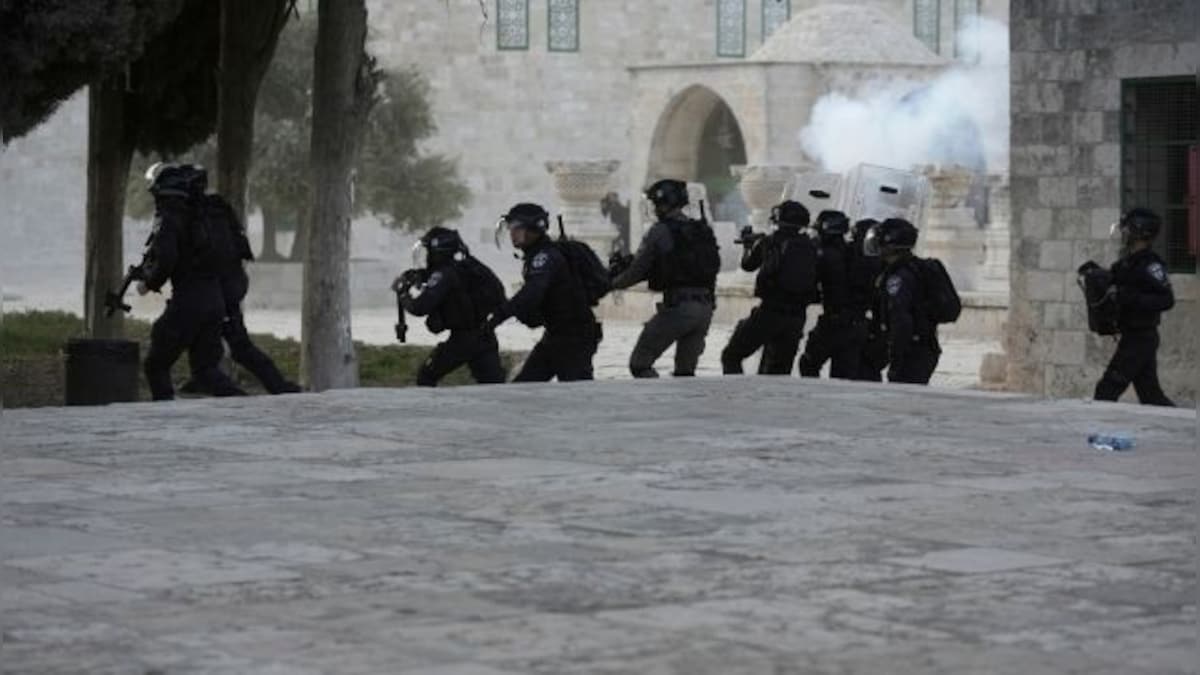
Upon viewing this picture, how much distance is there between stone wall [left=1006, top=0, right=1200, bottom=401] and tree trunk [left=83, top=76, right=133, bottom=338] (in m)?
6.75

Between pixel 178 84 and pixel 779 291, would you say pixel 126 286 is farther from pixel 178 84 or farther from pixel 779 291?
pixel 178 84

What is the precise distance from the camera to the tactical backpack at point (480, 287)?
16.1 m

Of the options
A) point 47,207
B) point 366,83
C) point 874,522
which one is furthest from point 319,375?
point 47,207

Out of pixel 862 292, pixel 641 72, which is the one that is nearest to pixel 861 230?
pixel 862 292

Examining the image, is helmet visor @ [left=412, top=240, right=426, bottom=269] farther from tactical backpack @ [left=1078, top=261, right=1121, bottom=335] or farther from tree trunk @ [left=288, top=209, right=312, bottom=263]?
tree trunk @ [left=288, top=209, right=312, bottom=263]

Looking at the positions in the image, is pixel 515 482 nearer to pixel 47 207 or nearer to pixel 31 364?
pixel 31 364

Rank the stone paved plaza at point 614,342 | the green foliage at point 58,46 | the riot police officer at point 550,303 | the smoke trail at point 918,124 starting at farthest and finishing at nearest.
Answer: the smoke trail at point 918,124 → the stone paved plaza at point 614,342 → the green foliage at point 58,46 → the riot police officer at point 550,303

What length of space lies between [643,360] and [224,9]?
16.0 feet

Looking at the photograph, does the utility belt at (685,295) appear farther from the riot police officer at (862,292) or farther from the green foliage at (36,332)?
the green foliage at (36,332)

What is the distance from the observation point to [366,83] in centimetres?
1978

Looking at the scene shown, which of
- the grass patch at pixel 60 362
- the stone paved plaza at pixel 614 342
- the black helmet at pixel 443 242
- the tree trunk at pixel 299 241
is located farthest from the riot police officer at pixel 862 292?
the tree trunk at pixel 299 241

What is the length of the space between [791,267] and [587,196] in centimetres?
1870

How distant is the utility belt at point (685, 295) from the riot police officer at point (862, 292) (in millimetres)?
861

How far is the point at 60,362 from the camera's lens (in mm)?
23578
